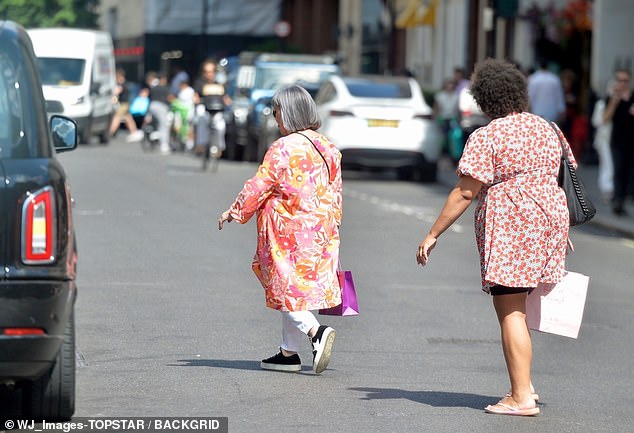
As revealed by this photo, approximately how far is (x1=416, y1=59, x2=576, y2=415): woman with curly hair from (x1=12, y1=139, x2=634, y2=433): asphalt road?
607mm

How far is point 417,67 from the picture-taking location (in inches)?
1865

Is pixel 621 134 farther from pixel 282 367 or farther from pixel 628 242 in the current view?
pixel 282 367

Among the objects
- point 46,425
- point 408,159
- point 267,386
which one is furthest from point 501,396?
point 408,159

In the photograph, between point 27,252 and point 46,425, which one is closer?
point 27,252

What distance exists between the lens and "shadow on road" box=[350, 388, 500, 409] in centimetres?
760

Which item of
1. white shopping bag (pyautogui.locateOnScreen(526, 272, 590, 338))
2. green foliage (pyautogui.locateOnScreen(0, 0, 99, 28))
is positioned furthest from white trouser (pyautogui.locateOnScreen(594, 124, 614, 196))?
green foliage (pyautogui.locateOnScreen(0, 0, 99, 28))

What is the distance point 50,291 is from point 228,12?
61.3m

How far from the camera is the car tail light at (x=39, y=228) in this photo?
585cm

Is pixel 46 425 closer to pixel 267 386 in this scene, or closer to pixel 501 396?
pixel 267 386

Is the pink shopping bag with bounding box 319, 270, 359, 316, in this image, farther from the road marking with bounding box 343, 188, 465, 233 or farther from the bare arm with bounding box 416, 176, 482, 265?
the road marking with bounding box 343, 188, 465, 233

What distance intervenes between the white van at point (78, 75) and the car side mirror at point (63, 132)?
2727 centimetres

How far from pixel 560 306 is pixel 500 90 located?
103 cm

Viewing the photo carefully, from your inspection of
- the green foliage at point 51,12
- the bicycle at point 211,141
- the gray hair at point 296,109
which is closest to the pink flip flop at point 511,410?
the gray hair at point 296,109

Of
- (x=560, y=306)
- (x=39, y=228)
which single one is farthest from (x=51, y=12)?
(x=39, y=228)
